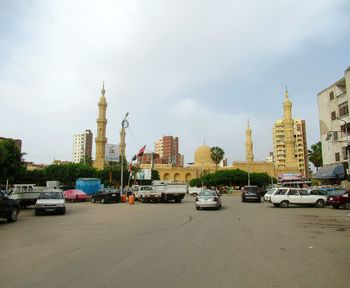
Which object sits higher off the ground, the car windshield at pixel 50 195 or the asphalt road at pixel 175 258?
the car windshield at pixel 50 195

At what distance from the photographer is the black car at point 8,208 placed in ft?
51.6

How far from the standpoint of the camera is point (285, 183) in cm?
5062

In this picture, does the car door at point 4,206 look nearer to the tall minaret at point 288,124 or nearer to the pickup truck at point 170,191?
the pickup truck at point 170,191

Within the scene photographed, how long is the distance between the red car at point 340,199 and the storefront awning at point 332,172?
13288 mm

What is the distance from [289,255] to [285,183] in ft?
147

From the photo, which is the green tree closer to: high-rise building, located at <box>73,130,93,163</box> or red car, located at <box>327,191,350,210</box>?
red car, located at <box>327,191,350,210</box>

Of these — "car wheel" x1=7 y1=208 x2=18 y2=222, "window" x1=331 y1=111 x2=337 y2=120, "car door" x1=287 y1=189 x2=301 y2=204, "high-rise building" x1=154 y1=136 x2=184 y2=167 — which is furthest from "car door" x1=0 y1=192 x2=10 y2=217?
"high-rise building" x1=154 y1=136 x2=184 y2=167

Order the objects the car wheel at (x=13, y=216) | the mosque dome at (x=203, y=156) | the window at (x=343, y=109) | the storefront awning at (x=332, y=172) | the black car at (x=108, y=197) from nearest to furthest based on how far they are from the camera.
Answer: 1. the car wheel at (x=13, y=216)
2. the black car at (x=108, y=197)
3. the storefront awning at (x=332, y=172)
4. the window at (x=343, y=109)
5. the mosque dome at (x=203, y=156)

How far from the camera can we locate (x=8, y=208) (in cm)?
1606

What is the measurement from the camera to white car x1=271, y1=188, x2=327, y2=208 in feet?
81.6

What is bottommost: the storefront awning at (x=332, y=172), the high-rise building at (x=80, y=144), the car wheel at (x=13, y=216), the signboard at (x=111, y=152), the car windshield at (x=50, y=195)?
the car wheel at (x=13, y=216)

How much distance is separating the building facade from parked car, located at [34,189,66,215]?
96.6 feet

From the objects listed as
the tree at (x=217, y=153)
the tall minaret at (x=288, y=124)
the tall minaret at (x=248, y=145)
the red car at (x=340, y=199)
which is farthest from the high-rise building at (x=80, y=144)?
the red car at (x=340, y=199)

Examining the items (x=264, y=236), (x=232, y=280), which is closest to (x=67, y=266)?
(x=232, y=280)
